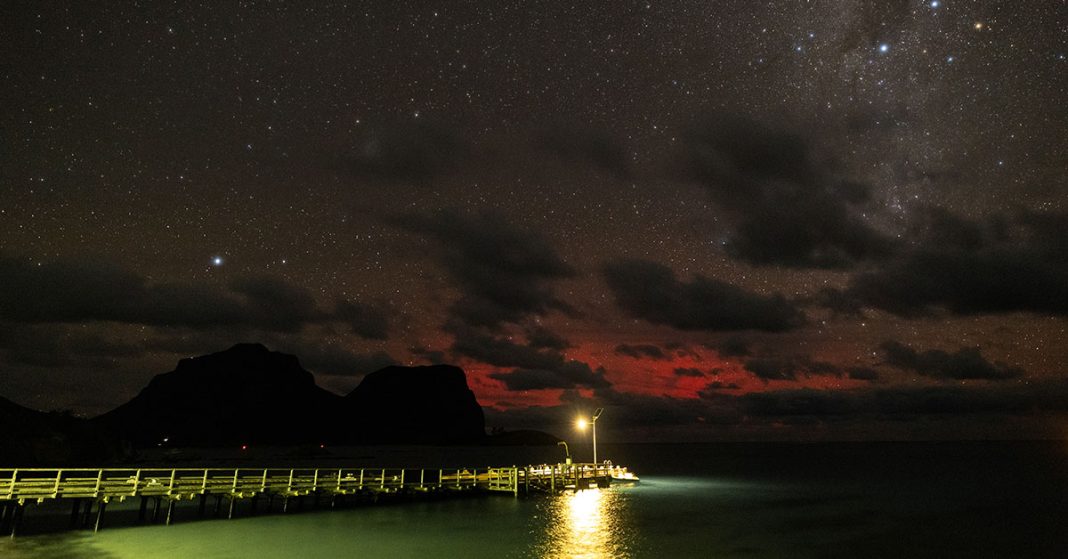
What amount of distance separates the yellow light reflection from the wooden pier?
13.8 feet

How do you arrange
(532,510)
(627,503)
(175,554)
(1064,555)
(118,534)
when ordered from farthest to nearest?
(627,503) → (532,510) → (1064,555) → (118,534) → (175,554)

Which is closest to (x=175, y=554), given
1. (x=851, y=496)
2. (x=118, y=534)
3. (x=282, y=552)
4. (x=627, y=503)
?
(x=282, y=552)

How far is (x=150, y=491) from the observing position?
37.4 m

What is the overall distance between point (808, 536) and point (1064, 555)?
14.3m

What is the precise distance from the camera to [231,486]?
42.0 m

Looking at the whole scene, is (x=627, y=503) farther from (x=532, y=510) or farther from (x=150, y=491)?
(x=150, y=491)

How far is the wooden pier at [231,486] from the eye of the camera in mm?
34000

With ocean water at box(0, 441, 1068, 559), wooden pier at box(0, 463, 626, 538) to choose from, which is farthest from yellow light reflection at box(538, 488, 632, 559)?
wooden pier at box(0, 463, 626, 538)

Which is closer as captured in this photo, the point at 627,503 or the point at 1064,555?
the point at 1064,555

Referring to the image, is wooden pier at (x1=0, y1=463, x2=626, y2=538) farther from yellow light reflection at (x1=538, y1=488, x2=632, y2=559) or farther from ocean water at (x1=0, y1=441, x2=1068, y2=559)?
Result: yellow light reflection at (x1=538, y1=488, x2=632, y2=559)

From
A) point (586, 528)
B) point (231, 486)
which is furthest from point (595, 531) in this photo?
point (231, 486)

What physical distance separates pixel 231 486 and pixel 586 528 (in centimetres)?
2232

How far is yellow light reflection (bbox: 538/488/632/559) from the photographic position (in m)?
34.9

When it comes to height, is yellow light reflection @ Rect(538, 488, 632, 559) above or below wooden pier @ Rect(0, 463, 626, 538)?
below
